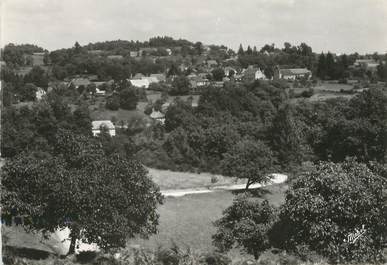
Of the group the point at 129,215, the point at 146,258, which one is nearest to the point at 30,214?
the point at 129,215

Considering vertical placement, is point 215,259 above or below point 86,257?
above

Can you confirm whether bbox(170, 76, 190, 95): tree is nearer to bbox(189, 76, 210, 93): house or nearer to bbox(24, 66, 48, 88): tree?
bbox(189, 76, 210, 93): house

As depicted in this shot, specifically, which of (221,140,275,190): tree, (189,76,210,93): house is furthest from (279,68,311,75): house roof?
(221,140,275,190): tree

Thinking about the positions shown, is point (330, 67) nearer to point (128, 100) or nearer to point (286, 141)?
point (128, 100)

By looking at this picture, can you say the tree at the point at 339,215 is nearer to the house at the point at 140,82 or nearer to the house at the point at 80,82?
the house at the point at 80,82

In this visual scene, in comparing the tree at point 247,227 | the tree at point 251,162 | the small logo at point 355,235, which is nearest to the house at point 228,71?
the tree at point 251,162

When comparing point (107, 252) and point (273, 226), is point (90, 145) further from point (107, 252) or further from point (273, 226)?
point (273, 226)

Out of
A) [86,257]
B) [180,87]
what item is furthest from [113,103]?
[86,257]
